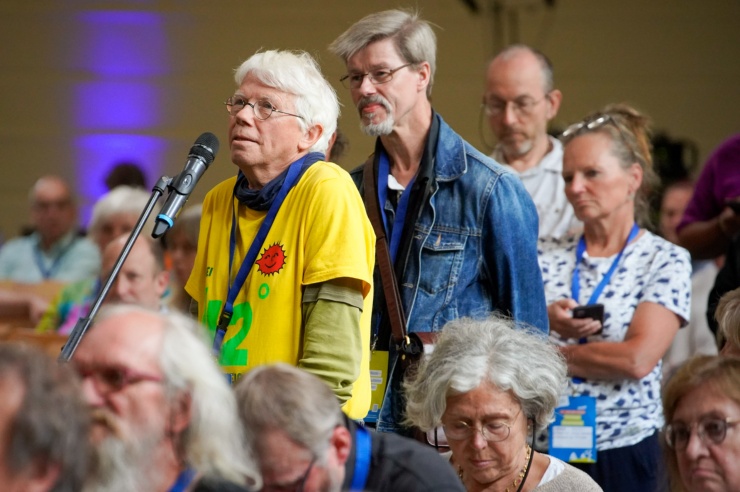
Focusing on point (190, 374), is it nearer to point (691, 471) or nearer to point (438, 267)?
point (691, 471)

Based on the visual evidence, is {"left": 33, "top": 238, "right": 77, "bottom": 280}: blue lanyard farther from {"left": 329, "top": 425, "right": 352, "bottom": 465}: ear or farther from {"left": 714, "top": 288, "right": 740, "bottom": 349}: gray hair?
{"left": 329, "top": 425, "right": 352, "bottom": 465}: ear

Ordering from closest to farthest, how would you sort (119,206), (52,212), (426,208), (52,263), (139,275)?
(426,208) → (139,275) → (119,206) → (52,263) → (52,212)

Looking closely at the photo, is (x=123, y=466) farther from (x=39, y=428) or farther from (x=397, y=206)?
(x=397, y=206)

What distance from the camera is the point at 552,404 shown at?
273 centimetres

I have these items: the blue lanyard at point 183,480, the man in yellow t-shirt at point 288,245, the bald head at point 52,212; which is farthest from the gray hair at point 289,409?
the bald head at point 52,212

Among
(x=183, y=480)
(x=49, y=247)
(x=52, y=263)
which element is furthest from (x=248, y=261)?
(x=49, y=247)

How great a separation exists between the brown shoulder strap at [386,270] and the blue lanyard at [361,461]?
0.95 meters

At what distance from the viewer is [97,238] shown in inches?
181

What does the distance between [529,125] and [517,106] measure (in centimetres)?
8

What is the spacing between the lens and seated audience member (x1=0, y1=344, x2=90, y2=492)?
1.59 m

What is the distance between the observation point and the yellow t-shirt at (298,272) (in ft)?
8.31

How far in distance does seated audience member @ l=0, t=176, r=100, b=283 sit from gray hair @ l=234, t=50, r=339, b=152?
2.50 meters

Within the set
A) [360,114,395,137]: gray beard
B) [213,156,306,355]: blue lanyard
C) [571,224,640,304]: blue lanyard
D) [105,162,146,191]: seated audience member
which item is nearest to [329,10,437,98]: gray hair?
[360,114,395,137]: gray beard

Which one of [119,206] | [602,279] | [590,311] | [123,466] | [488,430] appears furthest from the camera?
[119,206]
